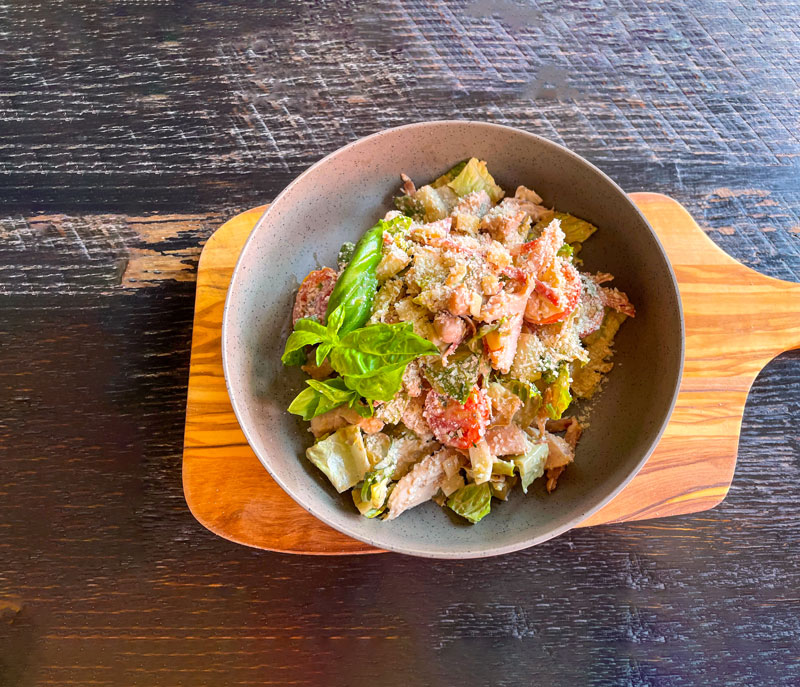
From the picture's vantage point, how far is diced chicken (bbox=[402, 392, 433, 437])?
7.06ft

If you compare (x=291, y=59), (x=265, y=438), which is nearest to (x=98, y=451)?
(x=265, y=438)

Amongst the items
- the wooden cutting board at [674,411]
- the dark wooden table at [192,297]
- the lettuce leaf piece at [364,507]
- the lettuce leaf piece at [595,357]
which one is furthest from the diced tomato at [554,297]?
the dark wooden table at [192,297]

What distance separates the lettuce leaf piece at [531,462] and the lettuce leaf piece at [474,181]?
40.7 inches

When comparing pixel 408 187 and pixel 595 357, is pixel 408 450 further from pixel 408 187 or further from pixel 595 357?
pixel 408 187

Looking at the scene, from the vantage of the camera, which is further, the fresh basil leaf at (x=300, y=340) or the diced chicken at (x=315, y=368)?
the diced chicken at (x=315, y=368)

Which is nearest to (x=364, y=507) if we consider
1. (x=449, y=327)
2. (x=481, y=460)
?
(x=481, y=460)

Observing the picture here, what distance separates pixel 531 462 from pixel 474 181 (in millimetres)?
1139

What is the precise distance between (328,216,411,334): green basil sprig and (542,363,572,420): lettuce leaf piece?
0.73m

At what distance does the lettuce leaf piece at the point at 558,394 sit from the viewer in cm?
217

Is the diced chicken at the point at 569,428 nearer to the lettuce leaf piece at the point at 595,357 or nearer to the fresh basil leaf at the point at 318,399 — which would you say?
the lettuce leaf piece at the point at 595,357

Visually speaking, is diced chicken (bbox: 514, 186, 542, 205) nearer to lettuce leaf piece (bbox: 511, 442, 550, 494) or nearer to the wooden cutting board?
the wooden cutting board

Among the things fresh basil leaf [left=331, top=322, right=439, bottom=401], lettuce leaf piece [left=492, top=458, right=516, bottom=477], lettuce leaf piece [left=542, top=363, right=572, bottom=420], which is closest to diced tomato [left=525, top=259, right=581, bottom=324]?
lettuce leaf piece [left=542, top=363, right=572, bottom=420]

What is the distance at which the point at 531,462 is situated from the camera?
86.4 inches

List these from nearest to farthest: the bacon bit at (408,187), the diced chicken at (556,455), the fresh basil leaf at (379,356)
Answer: the fresh basil leaf at (379,356)
the diced chicken at (556,455)
the bacon bit at (408,187)
